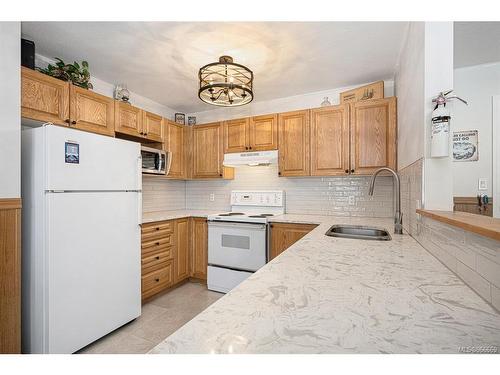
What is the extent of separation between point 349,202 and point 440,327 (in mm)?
2516

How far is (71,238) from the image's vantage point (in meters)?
1.75

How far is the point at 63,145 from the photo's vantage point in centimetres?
172

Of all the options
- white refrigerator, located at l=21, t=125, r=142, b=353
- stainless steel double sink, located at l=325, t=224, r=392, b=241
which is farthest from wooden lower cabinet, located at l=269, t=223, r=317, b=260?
white refrigerator, located at l=21, t=125, r=142, b=353

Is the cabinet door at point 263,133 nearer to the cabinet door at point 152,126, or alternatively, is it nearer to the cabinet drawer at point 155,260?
the cabinet door at point 152,126

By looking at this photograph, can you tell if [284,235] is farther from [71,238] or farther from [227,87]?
[71,238]

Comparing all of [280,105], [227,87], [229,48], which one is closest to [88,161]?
[227,87]

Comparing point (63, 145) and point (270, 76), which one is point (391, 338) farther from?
point (270, 76)

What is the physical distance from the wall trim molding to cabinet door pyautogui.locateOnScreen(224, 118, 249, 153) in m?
2.15

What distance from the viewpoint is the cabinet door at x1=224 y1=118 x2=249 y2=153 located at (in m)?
3.17

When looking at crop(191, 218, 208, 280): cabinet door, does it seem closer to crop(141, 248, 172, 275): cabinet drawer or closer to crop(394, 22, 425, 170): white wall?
crop(141, 248, 172, 275): cabinet drawer

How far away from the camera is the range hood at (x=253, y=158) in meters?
2.97
